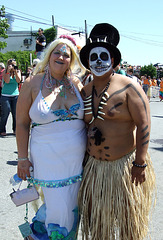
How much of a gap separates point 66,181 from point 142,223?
27.8 inches

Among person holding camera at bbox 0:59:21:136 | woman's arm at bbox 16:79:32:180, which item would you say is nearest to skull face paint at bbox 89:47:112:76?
woman's arm at bbox 16:79:32:180

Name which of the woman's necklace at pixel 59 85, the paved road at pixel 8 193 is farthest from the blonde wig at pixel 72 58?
the paved road at pixel 8 193

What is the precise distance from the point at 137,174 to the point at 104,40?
1050mm

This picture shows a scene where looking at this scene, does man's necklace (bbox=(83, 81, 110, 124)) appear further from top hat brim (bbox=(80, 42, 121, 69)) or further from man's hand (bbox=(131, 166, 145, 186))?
man's hand (bbox=(131, 166, 145, 186))

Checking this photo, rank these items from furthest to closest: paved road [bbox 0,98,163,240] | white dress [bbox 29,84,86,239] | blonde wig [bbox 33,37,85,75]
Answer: paved road [bbox 0,98,163,240] < blonde wig [bbox 33,37,85,75] < white dress [bbox 29,84,86,239]

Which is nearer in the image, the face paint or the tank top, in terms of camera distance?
the tank top

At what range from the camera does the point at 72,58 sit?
2521 millimetres

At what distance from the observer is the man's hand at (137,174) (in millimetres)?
2266

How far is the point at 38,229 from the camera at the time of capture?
2.54 metres

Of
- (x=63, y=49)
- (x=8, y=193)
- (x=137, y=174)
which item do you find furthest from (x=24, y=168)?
(x=8, y=193)

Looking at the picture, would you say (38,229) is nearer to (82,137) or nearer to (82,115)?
(82,137)

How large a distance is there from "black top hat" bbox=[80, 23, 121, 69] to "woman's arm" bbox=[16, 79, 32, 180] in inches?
21.0

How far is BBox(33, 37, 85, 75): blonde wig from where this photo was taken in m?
2.40

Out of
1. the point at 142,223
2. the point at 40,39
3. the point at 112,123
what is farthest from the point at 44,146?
the point at 40,39
